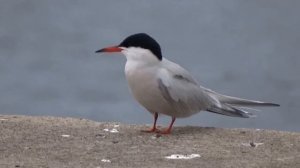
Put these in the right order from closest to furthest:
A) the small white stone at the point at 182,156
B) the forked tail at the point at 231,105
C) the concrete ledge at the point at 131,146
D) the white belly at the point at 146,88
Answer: the concrete ledge at the point at 131,146 < the small white stone at the point at 182,156 < the white belly at the point at 146,88 < the forked tail at the point at 231,105

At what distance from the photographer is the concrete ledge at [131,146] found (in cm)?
463

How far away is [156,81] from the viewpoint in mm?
5336

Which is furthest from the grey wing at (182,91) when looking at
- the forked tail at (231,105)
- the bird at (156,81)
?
the forked tail at (231,105)

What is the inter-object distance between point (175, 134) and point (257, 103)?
679 mm

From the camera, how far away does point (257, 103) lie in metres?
5.82

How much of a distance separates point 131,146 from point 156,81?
52 cm

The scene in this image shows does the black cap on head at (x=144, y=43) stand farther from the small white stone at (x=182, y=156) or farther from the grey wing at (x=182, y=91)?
the small white stone at (x=182, y=156)

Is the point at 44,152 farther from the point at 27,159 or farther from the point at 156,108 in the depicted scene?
the point at 156,108

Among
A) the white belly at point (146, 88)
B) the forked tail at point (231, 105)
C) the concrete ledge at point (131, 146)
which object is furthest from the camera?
the forked tail at point (231, 105)

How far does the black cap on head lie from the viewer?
5.39m

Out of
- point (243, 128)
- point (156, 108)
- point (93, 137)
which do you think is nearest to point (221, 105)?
point (243, 128)

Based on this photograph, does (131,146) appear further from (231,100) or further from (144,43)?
(231,100)

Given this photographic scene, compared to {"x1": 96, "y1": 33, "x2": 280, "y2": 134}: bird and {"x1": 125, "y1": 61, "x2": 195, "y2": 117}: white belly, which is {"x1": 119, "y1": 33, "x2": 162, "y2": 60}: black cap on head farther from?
{"x1": 125, "y1": 61, "x2": 195, "y2": 117}: white belly

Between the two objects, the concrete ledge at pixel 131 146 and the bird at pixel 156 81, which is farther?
the bird at pixel 156 81
